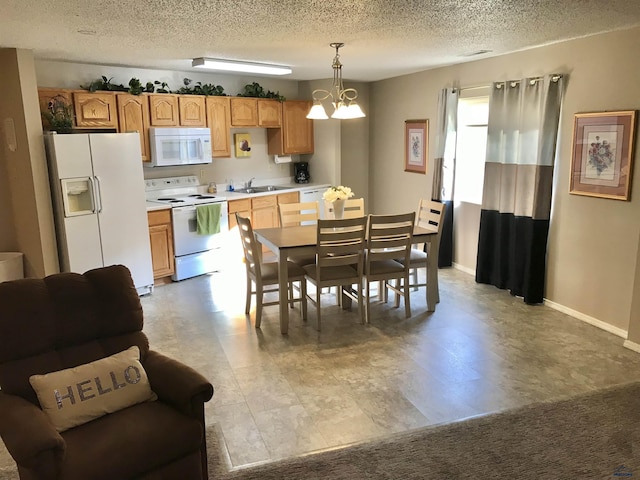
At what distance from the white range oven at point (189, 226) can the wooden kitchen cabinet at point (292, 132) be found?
4.30 feet

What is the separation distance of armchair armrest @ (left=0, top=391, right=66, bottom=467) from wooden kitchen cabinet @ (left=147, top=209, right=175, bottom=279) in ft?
11.4

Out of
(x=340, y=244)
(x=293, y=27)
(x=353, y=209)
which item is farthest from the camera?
(x=353, y=209)

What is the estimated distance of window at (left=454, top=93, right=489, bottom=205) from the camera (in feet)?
18.8

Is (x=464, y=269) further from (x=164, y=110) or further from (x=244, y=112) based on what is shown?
(x=164, y=110)

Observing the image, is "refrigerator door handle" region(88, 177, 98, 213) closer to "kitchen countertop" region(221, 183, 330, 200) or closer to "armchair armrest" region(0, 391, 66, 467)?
"kitchen countertop" region(221, 183, 330, 200)

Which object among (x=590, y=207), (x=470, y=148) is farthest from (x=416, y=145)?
(x=590, y=207)

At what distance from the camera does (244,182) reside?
705cm

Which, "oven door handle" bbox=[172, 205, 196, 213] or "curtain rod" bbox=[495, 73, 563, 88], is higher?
"curtain rod" bbox=[495, 73, 563, 88]

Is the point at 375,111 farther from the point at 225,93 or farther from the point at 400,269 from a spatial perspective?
the point at 400,269

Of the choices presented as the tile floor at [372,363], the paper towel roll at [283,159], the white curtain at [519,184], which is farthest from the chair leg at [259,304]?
the paper towel roll at [283,159]

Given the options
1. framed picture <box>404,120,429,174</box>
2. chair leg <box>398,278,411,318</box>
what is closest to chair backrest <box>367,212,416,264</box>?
chair leg <box>398,278,411,318</box>

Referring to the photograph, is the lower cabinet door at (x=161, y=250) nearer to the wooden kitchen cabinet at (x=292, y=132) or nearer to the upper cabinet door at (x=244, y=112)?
the upper cabinet door at (x=244, y=112)

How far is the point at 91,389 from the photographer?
2207 mm

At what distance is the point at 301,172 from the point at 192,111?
198cm
